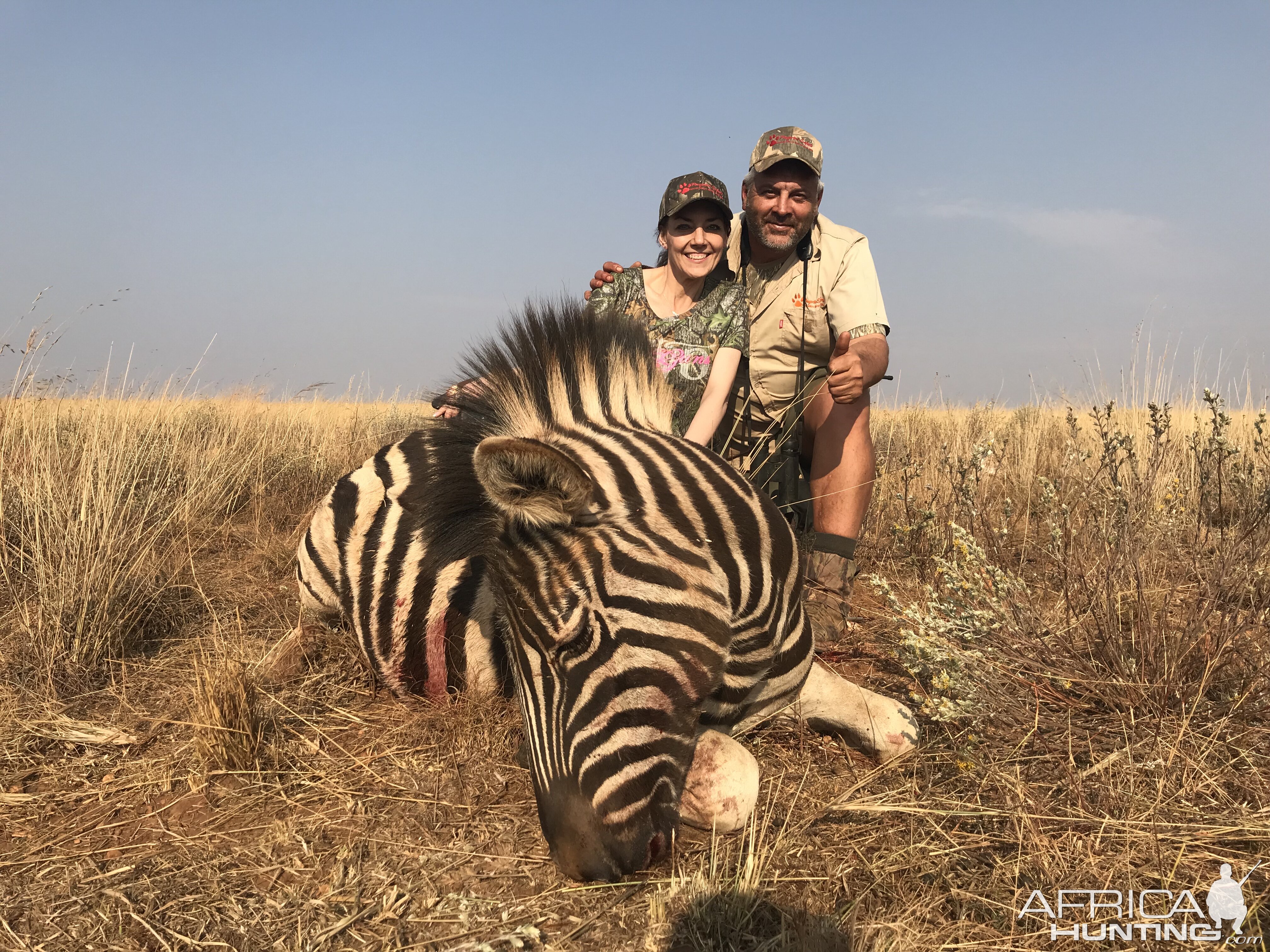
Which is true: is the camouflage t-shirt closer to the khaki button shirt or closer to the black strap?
the khaki button shirt

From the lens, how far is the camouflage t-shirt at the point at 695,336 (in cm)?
419

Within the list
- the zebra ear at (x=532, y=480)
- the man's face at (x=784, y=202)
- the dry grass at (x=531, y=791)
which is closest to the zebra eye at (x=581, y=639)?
the zebra ear at (x=532, y=480)

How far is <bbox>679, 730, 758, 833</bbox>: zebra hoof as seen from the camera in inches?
81.9

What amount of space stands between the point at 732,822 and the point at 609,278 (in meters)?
3.46

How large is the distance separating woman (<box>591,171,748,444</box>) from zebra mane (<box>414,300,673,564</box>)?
1.25m

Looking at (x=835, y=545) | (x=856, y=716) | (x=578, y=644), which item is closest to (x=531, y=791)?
(x=578, y=644)

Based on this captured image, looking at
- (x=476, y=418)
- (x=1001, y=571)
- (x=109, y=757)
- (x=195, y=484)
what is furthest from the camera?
(x=195, y=484)

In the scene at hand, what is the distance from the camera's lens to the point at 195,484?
537 centimetres

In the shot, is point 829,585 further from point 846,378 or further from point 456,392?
point 456,392

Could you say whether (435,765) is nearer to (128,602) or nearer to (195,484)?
(128,602)

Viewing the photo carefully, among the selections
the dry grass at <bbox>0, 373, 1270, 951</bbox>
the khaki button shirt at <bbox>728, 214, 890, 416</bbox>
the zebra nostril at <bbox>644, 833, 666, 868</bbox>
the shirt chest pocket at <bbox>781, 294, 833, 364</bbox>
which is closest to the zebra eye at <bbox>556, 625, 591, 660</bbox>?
the zebra nostril at <bbox>644, 833, 666, 868</bbox>

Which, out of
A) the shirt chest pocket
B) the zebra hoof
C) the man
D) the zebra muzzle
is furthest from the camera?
the shirt chest pocket

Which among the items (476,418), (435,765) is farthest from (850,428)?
(435,765)

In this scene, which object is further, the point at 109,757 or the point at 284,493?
the point at 284,493
